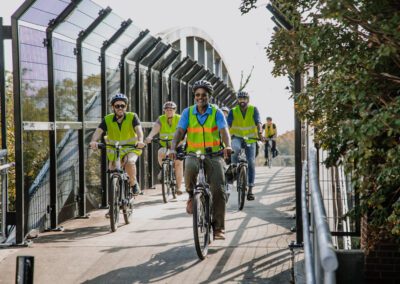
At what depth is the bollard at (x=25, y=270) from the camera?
2209 mm

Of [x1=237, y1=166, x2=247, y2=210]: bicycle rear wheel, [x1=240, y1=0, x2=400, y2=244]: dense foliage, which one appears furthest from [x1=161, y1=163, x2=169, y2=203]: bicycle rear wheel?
[x1=240, y1=0, x2=400, y2=244]: dense foliage

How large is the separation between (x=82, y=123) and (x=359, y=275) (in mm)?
7402

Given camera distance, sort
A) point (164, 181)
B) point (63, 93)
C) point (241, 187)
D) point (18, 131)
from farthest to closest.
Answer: point (164, 181) < point (241, 187) < point (63, 93) < point (18, 131)

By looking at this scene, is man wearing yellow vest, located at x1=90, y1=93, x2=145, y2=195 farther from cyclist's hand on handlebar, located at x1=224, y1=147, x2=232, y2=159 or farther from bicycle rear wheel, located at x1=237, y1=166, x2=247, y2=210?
cyclist's hand on handlebar, located at x1=224, y1=147, x2=232, y2=159

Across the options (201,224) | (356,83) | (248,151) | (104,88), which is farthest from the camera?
(248,151)

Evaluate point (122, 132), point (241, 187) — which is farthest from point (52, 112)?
point (241, 187)

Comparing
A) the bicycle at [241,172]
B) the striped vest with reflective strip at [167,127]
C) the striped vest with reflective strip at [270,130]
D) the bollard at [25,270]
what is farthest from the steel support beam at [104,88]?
the striped vest with reflective strip at [270,130]

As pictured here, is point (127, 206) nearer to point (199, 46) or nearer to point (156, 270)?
point (156, 270)

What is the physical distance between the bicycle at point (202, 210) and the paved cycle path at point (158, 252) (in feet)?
0.50

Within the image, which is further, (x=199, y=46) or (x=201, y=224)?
(x=199, y=46)

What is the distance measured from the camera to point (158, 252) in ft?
24.2

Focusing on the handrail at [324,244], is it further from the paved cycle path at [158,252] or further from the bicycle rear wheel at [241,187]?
the bicycle rear wheel at [241,187]

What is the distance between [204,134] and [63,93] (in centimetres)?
237

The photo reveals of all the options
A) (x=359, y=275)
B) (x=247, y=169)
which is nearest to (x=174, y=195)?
(x=247, y=169)
